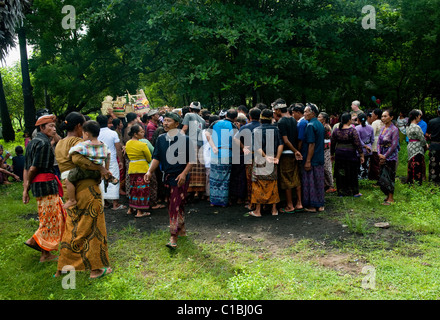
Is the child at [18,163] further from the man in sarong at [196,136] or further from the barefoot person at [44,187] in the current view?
the barefoot person at [44,187]

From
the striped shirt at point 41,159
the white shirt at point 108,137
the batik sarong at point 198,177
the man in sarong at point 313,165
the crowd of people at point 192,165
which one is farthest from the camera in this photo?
the batik sarong at point 198,177

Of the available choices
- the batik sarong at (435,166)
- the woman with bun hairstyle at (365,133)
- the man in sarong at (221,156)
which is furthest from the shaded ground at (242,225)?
the batik sarong at (435,166)

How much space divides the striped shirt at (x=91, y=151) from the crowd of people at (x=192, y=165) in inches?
0.4

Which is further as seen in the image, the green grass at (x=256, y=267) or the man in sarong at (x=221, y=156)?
the man in sarong at (x=221, y=156)

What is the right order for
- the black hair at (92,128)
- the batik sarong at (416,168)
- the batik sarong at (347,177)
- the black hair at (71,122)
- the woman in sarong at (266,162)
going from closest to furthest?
1. the black hair at (92,128)
2. the black hair at (71,122)
3. the woman in sarong at (266,162)
4. the batik sarong at (347,177)
5. the batik sarong at (416,168)

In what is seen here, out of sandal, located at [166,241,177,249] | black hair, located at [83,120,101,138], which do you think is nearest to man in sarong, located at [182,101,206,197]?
sandal, located at [166,241,177,249]

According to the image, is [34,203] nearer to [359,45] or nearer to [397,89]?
[359,45]

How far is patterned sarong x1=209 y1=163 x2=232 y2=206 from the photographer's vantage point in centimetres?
714

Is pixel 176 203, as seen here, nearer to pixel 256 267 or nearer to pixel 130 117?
pixel 256 267

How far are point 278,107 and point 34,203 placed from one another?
5.78 metres

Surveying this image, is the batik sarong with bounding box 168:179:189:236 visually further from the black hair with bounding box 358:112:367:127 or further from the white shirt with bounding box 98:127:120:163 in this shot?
the black hair with bounding box 358:112:367:127

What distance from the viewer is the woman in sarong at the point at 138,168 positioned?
6.46m

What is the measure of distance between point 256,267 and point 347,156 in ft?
13.2
